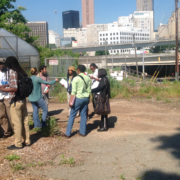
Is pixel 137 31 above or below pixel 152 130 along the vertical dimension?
above

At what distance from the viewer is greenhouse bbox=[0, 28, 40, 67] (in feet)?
35.4

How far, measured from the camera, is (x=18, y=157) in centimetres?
480

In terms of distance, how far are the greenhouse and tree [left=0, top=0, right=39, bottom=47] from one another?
11.3m

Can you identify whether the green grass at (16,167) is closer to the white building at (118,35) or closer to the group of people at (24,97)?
the group of people at (24,97)

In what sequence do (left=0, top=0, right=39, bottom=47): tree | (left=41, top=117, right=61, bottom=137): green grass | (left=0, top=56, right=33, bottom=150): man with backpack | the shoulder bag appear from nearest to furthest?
(left=0, top=56, right=33, bottom=150): man with backpack → (left=41, top=117, right=61, bottom=137): green grass → the shoulder bag → (left=0, top=0, right=39, bottom=47): tree

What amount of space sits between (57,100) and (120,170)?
898cm

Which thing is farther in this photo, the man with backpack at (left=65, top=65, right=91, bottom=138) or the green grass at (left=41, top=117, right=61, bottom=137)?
the green grass at (left=41, top=117, right=61, bottom=137)

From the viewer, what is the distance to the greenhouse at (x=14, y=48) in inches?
425

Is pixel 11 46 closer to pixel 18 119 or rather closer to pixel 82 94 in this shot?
pixel 82 94

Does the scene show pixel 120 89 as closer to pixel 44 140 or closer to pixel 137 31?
pixel 44 140

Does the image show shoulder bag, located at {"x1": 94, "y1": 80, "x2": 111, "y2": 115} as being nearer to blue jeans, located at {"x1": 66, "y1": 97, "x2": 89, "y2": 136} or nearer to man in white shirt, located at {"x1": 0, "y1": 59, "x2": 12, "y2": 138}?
blue jeans, located at {"x1": 66, "y1": 97, "x2": 89, "y2": 136}

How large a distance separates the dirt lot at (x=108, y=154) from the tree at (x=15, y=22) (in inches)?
647

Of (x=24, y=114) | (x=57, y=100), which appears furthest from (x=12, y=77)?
(x=57, y=100)

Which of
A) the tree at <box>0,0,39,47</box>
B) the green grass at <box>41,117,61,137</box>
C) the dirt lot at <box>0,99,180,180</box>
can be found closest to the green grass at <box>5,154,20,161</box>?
the dirt lot at <box>0,99,180,180</box>
